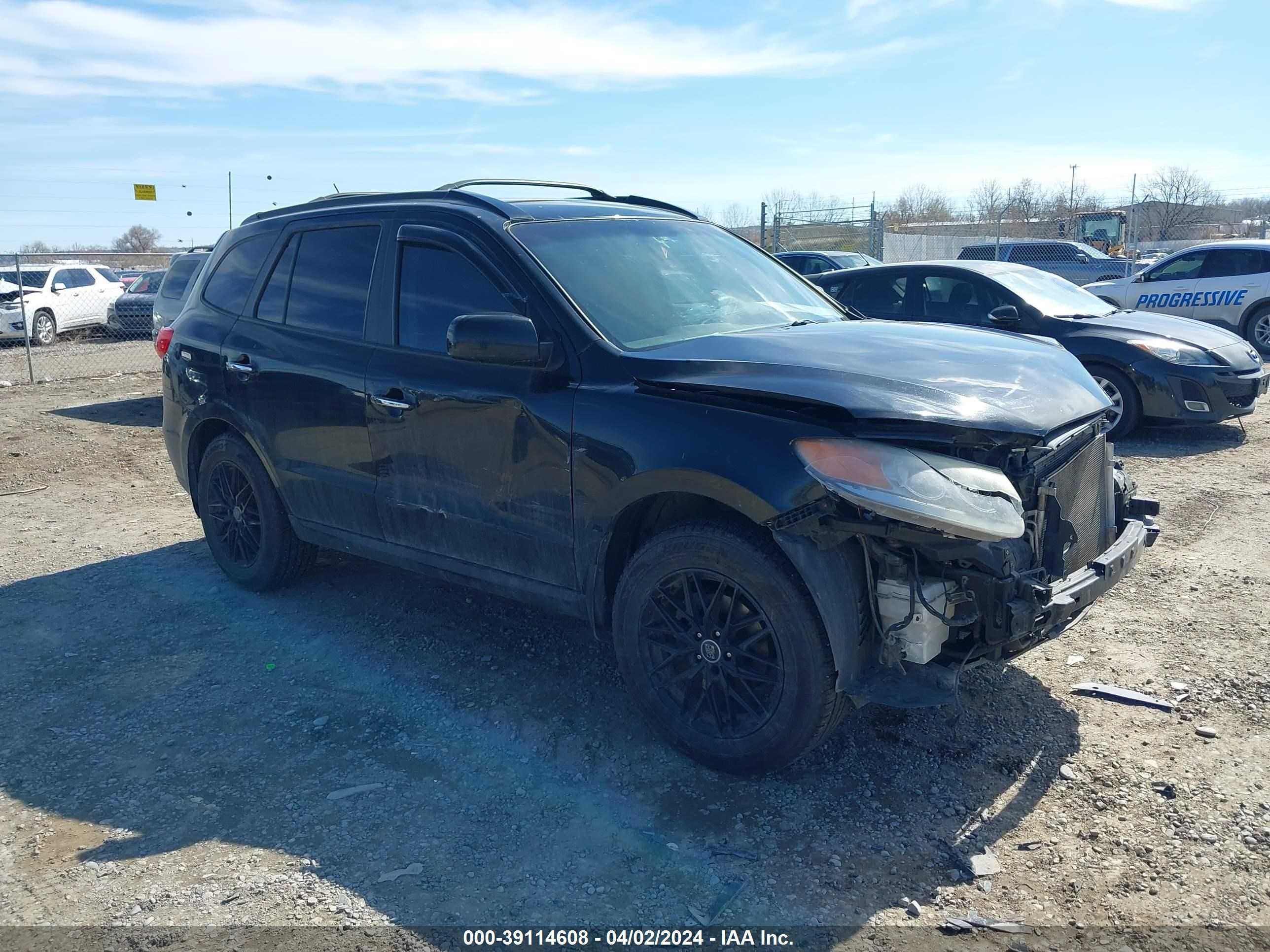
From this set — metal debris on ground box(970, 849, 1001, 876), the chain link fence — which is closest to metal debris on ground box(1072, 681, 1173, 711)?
metal debris on ground box(970, 849, 1001, 876)

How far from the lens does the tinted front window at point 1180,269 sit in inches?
587

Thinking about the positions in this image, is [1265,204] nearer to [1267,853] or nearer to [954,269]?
[954,269]

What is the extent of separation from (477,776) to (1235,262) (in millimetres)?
14818

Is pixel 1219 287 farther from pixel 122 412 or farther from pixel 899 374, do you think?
pixel 122 412

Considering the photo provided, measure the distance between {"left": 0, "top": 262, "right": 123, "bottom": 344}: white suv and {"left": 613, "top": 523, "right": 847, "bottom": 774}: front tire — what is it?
68.9ft

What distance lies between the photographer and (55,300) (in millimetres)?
21641

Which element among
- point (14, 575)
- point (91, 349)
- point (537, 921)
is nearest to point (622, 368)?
point (537, 921)

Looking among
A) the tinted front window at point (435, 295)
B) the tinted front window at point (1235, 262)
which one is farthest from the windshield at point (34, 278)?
the tinted front window at point (1235, 262)

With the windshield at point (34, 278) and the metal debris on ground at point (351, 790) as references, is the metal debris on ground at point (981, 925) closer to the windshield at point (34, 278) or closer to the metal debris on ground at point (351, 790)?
the metal debris on ground at point (351, 790)

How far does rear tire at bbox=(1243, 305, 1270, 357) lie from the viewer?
14.5 metres

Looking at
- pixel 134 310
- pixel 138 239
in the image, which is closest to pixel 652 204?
pixel 134 310

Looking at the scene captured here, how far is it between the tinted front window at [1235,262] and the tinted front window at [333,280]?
13926 millimetres

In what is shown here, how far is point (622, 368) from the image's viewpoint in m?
3.74

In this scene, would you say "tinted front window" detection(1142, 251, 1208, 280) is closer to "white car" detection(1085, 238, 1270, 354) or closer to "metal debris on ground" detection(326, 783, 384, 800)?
"white car" detection(1085, 238, 1270, 354)
